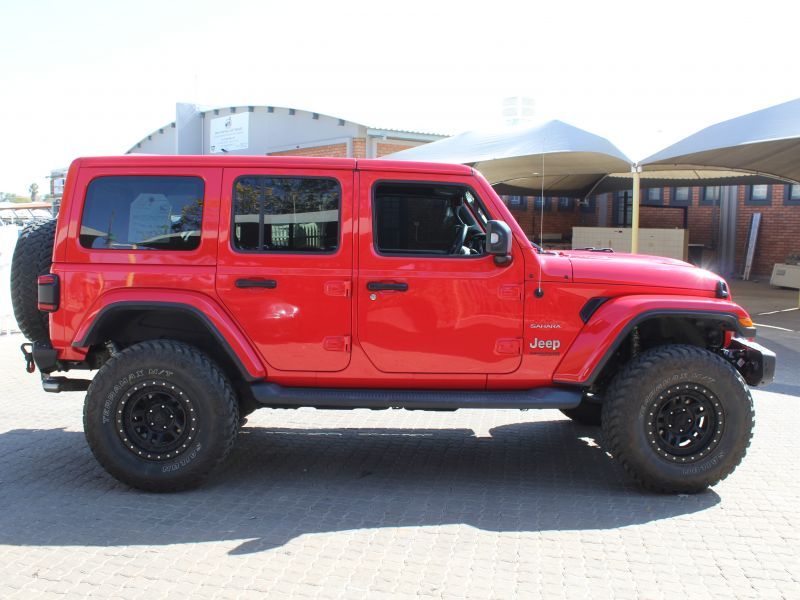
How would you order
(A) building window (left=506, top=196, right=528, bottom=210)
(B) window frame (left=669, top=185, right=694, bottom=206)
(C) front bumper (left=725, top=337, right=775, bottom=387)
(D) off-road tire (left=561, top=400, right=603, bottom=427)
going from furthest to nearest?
(A) building window (left=506, top=196, right=528, bottom=210) → (B) window frame (left=669, top=185, right=694, bottom=206) → (D) off-road tire (left=561, top=400, right=603, bottom=427) → (C) front bumper (left=725, top=337, right=775, bottom=387)

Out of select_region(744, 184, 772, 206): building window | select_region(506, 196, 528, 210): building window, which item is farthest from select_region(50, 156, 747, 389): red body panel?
select_region(506, 196, 528, 210): building window

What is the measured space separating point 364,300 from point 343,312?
15 centimetres

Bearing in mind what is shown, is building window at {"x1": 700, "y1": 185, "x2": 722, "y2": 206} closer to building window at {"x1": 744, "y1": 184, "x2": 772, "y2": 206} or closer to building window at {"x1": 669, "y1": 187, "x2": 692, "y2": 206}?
building window at {"x1": 669, "y1": 187, "x2": 692, "y2": 206}

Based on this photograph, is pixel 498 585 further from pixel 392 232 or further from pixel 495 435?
pixel 495 435

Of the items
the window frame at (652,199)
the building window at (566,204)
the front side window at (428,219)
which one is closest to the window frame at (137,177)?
the front side window at (428,219)

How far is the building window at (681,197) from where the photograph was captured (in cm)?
2297

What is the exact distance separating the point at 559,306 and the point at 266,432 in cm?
278

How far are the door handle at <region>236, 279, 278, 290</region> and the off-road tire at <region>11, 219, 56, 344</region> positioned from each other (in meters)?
1.35

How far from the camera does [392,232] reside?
16.1 ft

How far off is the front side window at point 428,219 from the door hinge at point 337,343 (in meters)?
0.62

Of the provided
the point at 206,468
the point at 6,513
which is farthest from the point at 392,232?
the point at 6,513

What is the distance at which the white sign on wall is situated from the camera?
22250mm

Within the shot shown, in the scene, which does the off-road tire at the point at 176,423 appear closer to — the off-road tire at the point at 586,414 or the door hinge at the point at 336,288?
the door hinge at the point at 336,288

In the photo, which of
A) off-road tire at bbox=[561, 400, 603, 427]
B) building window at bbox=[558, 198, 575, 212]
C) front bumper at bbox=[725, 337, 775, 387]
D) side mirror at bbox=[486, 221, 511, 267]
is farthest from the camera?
building window at bbox=[558, 198, 575, 212]
